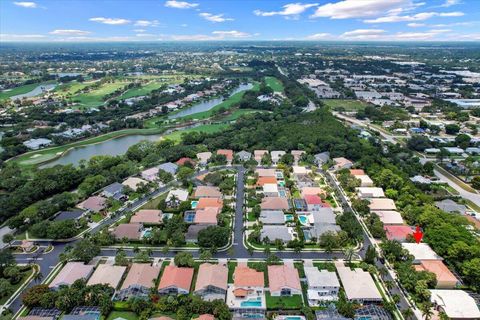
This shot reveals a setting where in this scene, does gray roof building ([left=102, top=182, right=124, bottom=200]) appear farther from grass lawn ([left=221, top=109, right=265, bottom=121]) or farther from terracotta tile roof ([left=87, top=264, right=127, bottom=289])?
grass lawn ([left=221, top=109, right=265, bottom=121])

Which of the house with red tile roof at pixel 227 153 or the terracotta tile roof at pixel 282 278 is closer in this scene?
the terracotta tile roof at pixel 282 278

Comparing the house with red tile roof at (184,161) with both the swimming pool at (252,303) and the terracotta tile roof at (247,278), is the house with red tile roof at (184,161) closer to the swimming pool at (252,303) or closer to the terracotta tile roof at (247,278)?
the terracotta tile roof at (247,278)

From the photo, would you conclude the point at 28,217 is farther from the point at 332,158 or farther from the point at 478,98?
the point at 478,98

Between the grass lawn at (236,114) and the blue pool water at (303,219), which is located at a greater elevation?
the grass lawn at (236,114)

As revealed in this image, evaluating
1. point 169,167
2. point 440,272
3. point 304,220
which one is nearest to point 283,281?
point 304,220

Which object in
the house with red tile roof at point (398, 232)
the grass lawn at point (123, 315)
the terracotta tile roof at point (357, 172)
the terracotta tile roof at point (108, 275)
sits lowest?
→ the grass lawn at point (123, 315)

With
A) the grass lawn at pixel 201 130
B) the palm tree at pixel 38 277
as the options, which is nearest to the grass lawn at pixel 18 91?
the grass lawn at pixel 201 130

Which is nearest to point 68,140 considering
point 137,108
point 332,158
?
point 137,108
